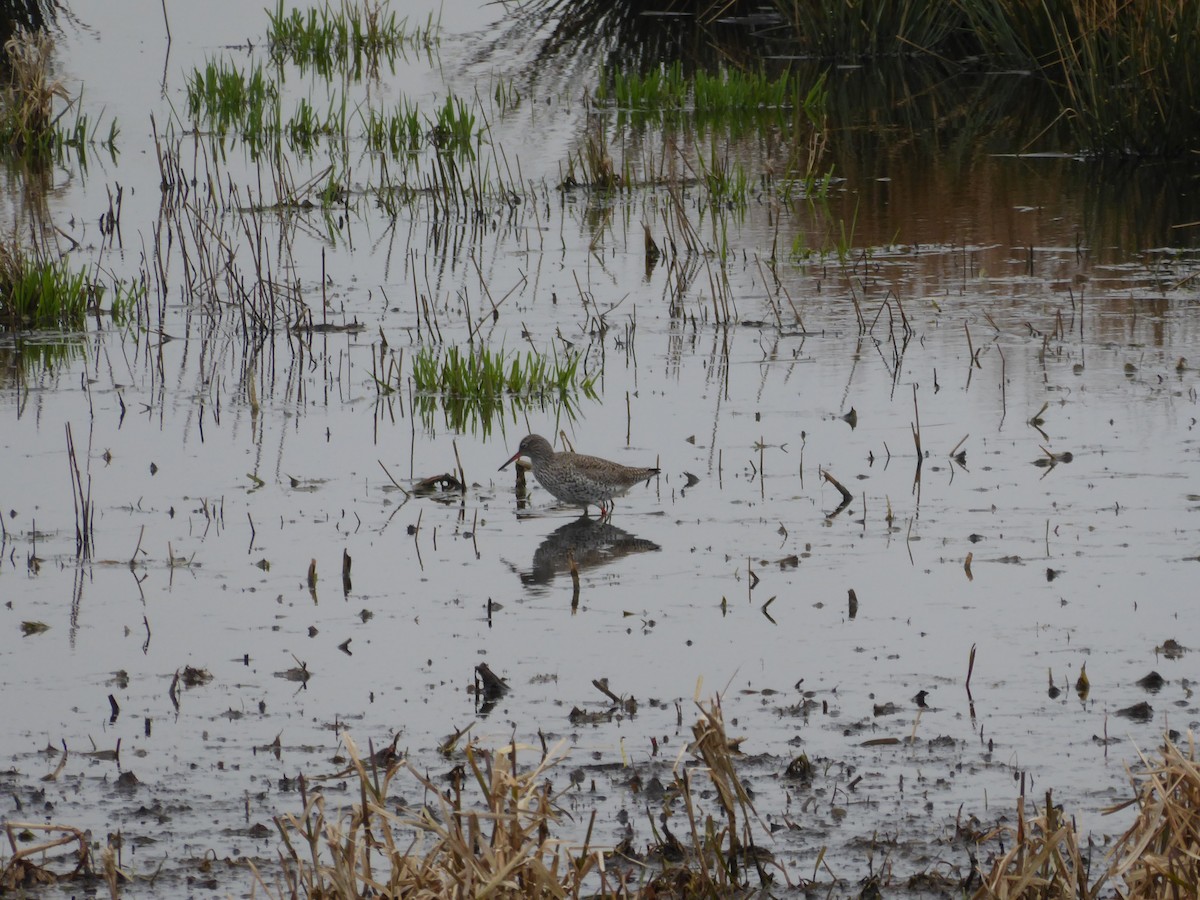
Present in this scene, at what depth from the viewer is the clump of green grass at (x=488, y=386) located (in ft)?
31.1

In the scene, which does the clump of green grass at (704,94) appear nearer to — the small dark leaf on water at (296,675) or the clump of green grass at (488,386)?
the clump of green grass at (488,386)

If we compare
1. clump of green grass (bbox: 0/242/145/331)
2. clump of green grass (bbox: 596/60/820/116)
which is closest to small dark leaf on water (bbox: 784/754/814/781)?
clump of green grass (bbox: 0/242/145/331)

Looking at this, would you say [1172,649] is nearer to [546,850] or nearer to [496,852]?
[546,850]

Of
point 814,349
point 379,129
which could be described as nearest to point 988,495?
point 814,349

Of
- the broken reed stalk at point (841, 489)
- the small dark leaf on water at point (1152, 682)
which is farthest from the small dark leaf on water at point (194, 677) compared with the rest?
the small dark leaf on water at point (1152, 682)

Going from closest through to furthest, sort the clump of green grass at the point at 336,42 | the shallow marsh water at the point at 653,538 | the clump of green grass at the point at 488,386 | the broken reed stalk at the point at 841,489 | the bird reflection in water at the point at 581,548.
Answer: the shallow marsh water at the point at 653,538
the bird reflection in water at the point at 581,548
the broken reed stalk at the point at 841,489
the clump of green grass at the point at 488,386
the clump of green grass at the point at 336,42

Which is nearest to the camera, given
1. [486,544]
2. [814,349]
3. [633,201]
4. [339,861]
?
[339,861]

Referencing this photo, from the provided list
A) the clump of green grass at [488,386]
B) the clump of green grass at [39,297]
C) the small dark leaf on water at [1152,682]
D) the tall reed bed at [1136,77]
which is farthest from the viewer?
the tall reed bed at [1136,77]

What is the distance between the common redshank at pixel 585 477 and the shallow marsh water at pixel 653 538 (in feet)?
0.46

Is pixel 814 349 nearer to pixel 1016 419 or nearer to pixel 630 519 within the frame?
pixel 1016 419

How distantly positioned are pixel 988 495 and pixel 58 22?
2413 centimetres

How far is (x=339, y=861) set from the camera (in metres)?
3.55

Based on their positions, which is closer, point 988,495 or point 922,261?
point 988,495

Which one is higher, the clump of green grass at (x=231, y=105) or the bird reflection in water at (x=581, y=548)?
the clump of green grass at (x=231, y=105)
